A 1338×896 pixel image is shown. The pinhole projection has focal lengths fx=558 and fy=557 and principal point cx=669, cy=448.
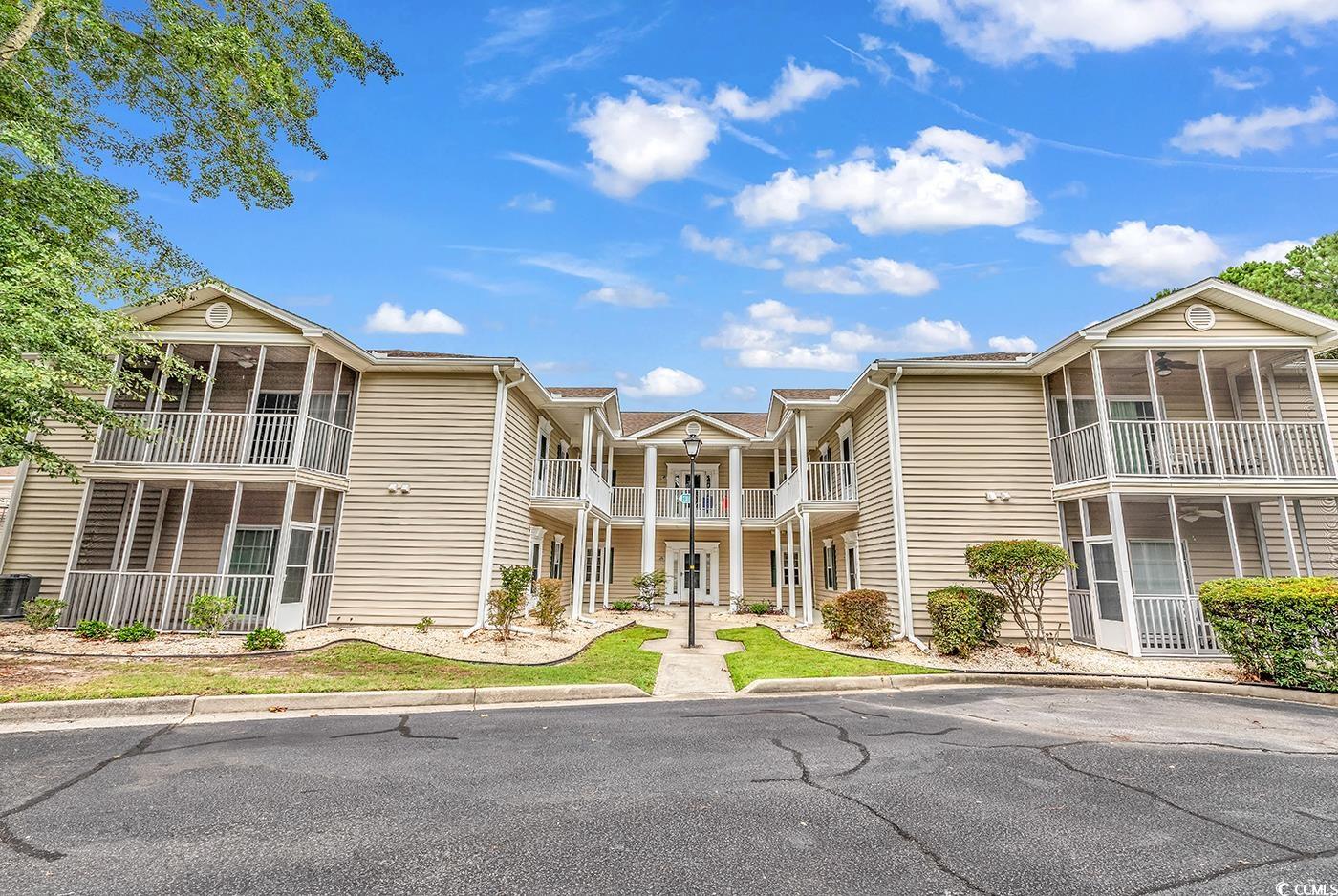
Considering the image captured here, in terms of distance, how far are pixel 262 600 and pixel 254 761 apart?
25.5 feet

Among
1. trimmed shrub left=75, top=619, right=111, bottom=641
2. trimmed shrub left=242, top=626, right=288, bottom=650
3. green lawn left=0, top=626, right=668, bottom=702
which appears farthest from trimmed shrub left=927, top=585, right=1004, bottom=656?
trimmed shrub left=75, top=619, right=111, bottom=641

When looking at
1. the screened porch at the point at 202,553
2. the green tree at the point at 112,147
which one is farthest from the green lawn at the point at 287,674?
the green tree at the point at 112,147

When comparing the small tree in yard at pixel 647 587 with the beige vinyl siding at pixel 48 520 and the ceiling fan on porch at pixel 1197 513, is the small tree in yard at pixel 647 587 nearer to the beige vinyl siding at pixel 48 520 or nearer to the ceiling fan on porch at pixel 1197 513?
the ceiling fan on porch at pixel 1197 513

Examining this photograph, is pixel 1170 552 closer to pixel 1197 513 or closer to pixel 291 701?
pixel 1197 513

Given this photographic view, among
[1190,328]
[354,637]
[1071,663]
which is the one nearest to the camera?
[1071,663]

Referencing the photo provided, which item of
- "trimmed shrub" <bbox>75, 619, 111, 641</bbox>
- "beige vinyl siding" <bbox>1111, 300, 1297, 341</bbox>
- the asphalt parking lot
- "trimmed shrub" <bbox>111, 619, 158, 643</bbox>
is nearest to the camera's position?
the asphalt parking lot

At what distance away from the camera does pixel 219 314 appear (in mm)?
11875

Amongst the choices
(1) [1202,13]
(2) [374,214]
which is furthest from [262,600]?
(1) [1202,13]

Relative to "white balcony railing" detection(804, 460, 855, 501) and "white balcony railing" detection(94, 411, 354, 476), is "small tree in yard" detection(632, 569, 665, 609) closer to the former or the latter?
"white balcony railing" detection(804, 460, 855, 501)

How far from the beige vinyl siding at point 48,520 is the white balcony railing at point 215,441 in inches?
63.0

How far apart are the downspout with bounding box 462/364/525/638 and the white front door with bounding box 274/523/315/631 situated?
10.7 feet

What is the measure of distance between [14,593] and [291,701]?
10.0 m

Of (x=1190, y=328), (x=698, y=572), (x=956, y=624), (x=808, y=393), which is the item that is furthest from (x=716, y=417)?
(x=1190, y=328)

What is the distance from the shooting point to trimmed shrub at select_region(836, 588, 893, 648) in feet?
35.0
